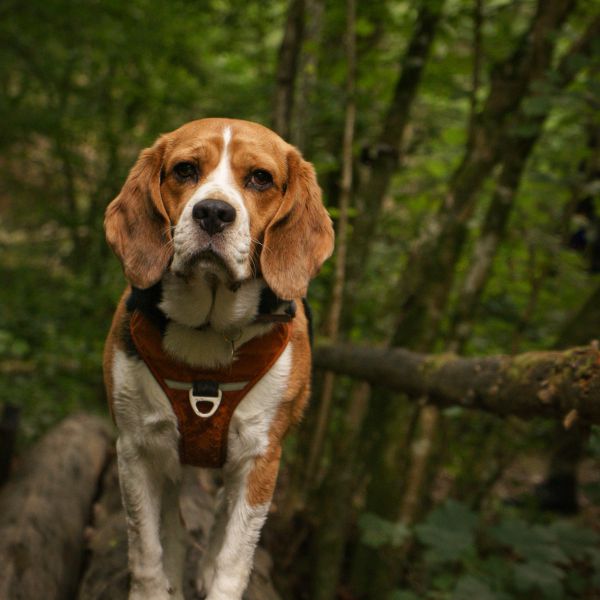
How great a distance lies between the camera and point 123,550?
3.13 m

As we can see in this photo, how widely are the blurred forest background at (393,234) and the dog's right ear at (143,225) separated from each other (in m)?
1.59

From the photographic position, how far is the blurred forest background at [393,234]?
427 centimetres

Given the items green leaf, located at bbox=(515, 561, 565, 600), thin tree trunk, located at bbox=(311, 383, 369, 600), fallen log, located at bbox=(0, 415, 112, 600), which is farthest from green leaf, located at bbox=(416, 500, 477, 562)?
fallen log, located at bbox=(0, 415, 112, 600)

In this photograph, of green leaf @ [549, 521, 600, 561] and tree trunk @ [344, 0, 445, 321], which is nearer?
green leaf @ [549, 521, 600, 561]

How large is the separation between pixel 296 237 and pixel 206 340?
1.64 feet

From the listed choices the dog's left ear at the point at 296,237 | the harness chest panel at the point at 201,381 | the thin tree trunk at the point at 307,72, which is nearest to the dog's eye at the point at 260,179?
the dog's left ear at the point at 296,237

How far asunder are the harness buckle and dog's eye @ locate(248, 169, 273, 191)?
2.43 ft

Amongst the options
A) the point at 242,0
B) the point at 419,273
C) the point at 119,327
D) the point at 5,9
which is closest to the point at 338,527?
the point at 419,273

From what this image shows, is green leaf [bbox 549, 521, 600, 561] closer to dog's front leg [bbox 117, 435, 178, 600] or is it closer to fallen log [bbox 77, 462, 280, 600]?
fallen log [bbox 77, 462, 280, 600]

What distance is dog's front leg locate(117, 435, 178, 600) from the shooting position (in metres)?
2.45

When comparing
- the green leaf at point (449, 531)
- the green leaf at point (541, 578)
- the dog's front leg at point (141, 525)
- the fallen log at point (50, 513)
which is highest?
the dog's front leg at point (141, 525)

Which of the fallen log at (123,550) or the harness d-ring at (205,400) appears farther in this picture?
the fallen log at (123,550)

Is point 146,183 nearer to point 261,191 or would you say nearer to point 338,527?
point 261,191

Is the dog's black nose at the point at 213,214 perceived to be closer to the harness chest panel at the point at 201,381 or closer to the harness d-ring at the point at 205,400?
the harness chest panel at the point at 201,381
